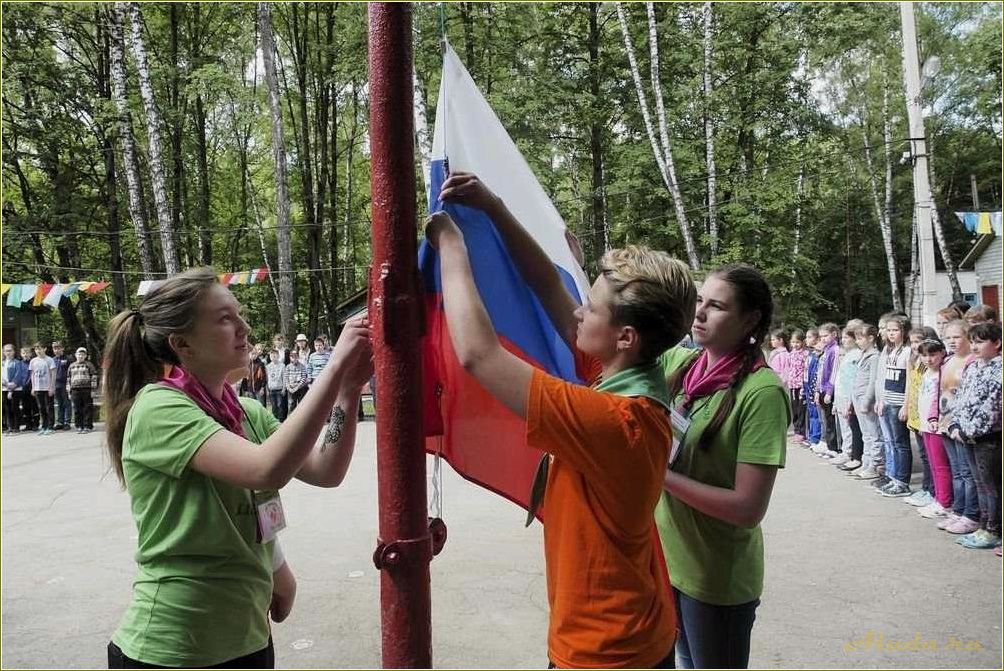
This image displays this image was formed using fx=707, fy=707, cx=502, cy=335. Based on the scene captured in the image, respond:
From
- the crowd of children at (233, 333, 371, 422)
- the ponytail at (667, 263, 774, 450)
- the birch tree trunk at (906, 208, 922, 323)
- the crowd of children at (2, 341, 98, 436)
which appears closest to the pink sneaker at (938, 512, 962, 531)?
the ponytail at (667, 263, 774, 450)

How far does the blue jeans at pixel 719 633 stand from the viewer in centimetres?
213

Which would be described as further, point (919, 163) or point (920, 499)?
point (919, 163)

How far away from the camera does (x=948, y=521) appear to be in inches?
240

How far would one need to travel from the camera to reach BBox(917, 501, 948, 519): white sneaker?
6.36m

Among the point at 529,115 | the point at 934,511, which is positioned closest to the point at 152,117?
the point at 529,115

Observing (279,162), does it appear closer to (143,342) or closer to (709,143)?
(709,143)

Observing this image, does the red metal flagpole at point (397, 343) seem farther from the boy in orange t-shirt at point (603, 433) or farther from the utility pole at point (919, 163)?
the utility pole at point (919, 163)

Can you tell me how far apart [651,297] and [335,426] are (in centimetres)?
89

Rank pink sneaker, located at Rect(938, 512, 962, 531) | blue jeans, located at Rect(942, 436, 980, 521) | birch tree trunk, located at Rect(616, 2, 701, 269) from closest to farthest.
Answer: blue jeans, located at Rect(942, 436, 980, 521)
pink sneaker, located at Rect(938, 512, 962, 531)
birch tree trunk, located at Rect(616, 2, 701, 269)

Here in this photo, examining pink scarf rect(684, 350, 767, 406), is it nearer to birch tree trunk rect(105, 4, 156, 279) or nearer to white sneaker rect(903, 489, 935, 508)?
white sneaker rect(903, 489, 935, 508)

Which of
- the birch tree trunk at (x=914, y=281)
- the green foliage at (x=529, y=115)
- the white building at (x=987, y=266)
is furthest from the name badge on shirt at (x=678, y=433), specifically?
the birch tree trunk at (x=914, y=281)

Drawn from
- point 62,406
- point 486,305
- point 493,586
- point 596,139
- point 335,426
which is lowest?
point 493,586

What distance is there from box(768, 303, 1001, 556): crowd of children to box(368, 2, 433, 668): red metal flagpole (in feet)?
18.1

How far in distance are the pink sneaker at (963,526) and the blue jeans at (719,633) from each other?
4838 millimetres
